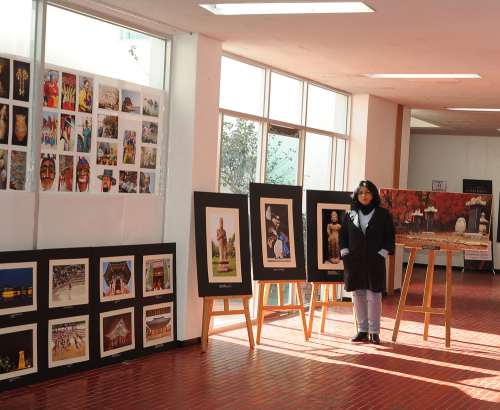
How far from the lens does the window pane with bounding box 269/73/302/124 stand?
8.54 metres

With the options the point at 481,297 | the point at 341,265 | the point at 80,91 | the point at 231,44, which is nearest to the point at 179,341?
the point at 341,265

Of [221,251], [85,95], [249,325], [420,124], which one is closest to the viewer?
[85,95]

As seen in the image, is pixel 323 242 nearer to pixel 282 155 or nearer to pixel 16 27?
pixel 282 155

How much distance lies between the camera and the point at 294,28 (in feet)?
19.7

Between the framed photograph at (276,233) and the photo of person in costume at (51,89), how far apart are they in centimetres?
254

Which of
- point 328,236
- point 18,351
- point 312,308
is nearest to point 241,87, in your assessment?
point 328,236

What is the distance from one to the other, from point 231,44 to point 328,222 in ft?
8.31

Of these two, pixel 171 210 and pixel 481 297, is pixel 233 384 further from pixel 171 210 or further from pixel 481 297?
pixel 481 297

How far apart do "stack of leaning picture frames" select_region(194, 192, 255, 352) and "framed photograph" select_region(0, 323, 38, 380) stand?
6.26 ft

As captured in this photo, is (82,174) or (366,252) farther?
(366,252)

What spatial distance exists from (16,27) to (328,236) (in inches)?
175

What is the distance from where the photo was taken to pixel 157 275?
6.37 meters

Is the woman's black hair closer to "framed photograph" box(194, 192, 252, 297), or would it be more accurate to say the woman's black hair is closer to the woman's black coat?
the woman's black coat

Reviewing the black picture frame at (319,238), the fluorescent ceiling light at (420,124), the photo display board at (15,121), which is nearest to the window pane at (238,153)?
the black picture frame at (319,238)
